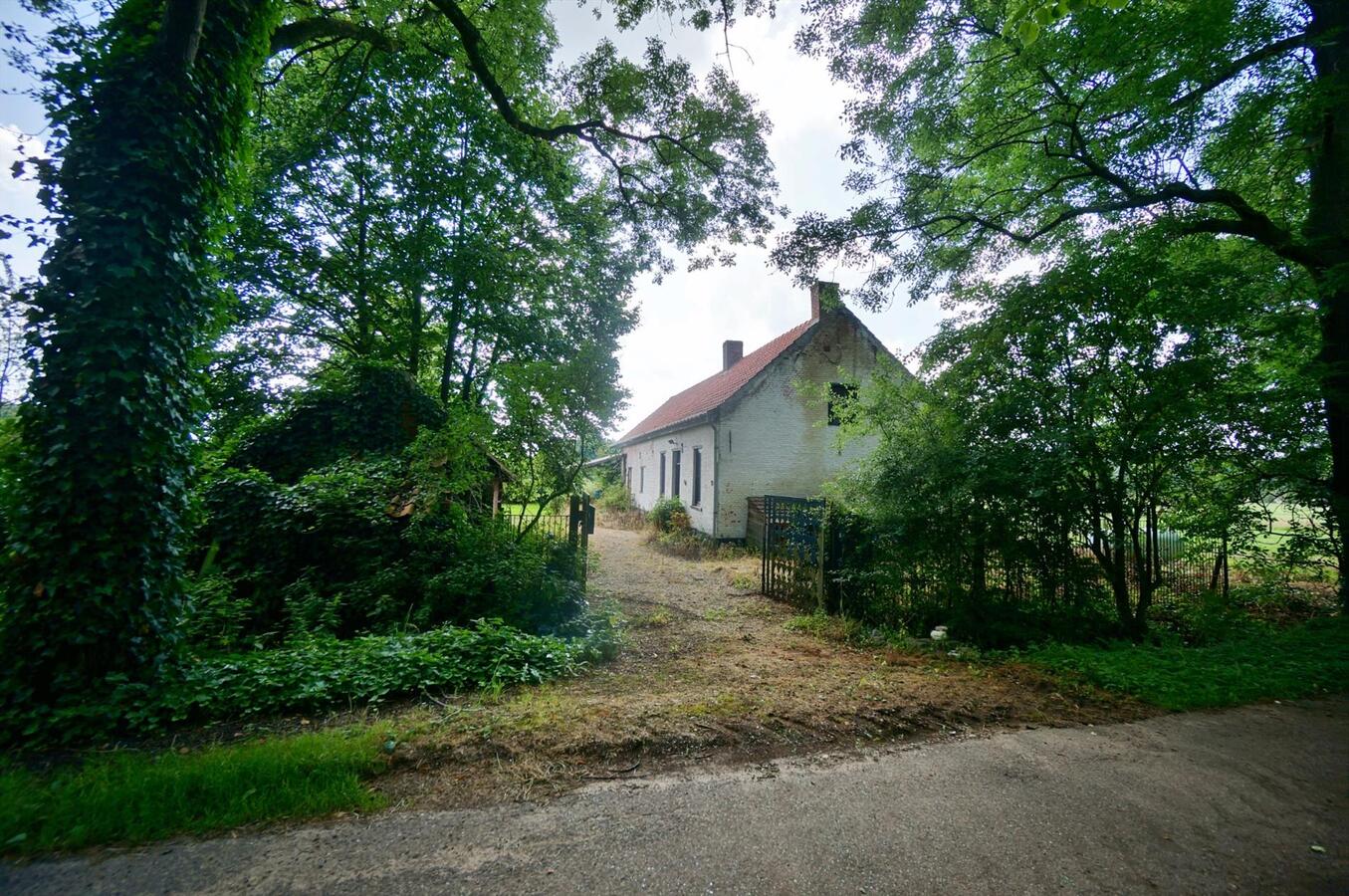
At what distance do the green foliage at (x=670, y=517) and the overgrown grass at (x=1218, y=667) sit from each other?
1209 centimetres

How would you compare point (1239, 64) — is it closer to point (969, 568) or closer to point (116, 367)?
point (969, 568)

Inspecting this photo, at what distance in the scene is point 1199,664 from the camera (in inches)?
196

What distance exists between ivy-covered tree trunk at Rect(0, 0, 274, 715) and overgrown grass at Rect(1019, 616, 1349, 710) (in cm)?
778

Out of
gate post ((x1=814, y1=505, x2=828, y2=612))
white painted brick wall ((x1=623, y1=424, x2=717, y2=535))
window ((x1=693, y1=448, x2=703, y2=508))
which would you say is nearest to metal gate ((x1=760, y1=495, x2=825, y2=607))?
gate post ((x1=814, y1=505, x2=828, y2=612))

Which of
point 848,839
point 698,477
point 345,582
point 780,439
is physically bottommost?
point 848,839

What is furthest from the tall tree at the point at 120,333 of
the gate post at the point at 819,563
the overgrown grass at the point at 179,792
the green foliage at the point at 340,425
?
the gate post at the point at 819,563

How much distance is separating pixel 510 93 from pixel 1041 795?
1067 cm

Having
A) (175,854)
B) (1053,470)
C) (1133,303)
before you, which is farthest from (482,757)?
(1133,303)

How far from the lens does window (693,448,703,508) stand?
664 inches

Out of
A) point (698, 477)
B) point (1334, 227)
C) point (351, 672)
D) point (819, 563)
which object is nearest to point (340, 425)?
point (351, 672)

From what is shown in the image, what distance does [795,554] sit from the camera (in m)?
8.84

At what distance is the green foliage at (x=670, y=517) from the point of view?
17234mm

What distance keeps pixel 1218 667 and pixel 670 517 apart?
1405 centimetres

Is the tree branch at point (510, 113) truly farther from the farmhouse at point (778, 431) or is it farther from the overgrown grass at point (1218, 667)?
the overgrown grass at point (1218, 667)
